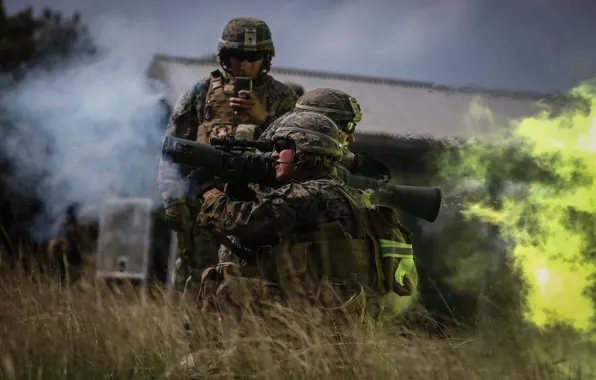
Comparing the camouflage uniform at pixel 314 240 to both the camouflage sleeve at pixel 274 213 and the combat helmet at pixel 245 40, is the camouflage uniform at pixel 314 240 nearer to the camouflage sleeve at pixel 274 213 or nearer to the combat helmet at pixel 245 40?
the camouflage sleeve at pixel 274 213

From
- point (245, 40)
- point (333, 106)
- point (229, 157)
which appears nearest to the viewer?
point (229, 157)

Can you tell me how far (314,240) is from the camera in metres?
4.18

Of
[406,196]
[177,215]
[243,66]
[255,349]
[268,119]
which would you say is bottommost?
[255,349]

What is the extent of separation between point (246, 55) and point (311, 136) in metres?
1.96

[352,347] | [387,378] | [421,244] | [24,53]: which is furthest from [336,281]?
[24,53]

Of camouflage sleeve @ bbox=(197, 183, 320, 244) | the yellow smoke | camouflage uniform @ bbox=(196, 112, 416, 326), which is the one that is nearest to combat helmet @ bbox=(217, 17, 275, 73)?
camouflage uniform @ bbox=(196, 112, 416, 326)

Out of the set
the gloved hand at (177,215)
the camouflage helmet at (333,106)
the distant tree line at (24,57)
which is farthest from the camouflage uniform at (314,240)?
the distant tree line at (24,57)

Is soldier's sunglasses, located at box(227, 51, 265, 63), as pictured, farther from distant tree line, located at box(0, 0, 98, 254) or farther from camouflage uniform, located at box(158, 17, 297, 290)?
distant tree line, located at box(0, 0, 98, 254)

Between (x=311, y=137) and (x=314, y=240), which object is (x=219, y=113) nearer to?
(x=311, y=137)

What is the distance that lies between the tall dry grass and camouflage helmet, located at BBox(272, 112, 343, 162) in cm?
80

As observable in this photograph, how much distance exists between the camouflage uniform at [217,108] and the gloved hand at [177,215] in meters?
0.01

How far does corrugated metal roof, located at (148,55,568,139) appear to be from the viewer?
696 cm

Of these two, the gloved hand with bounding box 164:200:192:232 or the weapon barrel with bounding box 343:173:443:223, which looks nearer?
the weapon barrel with bounding box 343:173:443:223

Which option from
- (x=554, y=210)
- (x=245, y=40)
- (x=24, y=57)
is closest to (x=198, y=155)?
(x=245, y=40)
